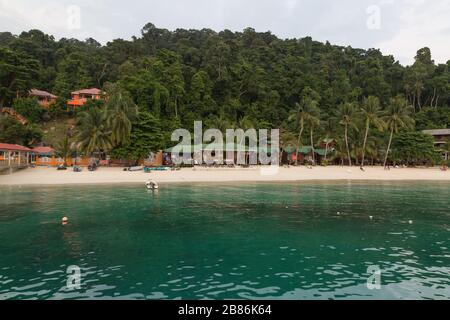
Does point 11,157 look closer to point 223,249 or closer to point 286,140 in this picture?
point 223,249

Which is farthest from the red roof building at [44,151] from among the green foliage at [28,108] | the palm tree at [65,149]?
the green foliage at [28,108]

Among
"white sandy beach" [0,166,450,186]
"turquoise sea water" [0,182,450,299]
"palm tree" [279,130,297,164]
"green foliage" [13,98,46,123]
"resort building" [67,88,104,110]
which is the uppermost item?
"resort building" [67,88,104,110]

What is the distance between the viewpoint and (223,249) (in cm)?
1162

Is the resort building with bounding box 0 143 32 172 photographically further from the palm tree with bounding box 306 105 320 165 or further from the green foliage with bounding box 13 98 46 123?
the palm tree with bounding box 306 105 320 165

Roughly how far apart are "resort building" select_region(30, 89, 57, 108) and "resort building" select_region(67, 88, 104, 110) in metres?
3.55

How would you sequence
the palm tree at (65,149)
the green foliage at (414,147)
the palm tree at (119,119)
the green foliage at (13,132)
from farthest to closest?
the green foliage at (414,147), the green foliage at (13,132), the palm tree at (65,149), the palm tree at (119,119)

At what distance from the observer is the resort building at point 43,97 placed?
216ft

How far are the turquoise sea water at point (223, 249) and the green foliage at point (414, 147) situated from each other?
3826cm

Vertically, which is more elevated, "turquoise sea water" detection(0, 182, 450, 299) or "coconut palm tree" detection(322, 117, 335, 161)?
"coconut palm tree" detection(322, 117, 335, 161)

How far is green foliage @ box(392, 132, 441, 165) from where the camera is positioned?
55844 millimetres

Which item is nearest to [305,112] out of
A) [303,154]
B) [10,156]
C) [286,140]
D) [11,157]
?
[286,140]

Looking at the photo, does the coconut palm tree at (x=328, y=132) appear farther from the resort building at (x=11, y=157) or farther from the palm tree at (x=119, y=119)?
the resort building at (x=11, y=157)

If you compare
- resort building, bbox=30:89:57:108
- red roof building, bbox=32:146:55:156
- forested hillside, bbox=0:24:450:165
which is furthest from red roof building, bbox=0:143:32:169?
resort building, bbox=30:89:57:108
